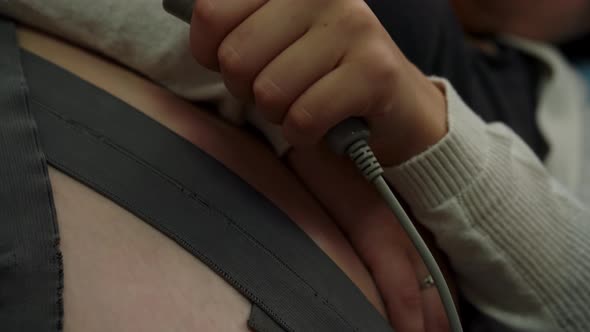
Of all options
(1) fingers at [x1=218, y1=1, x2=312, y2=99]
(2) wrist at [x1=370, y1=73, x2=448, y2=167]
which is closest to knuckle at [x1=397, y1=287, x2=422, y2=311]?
(2) wrist at [x1=370, y1=73, x2=448, y2=167]

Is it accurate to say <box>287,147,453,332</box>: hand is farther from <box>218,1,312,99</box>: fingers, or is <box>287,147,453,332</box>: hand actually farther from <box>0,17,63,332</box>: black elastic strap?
<box>0,17,63,332</box>: black elastic strap

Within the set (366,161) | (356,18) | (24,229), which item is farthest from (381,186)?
(24,229)

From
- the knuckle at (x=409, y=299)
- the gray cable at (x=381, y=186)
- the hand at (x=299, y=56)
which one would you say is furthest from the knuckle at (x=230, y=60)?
the knuckle at (x=409, y=299)

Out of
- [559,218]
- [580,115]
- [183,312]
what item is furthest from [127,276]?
[580,115]

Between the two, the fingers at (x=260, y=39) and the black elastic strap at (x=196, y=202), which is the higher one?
the fingers at (x=260, y=39)

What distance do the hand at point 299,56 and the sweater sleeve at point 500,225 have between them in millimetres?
102

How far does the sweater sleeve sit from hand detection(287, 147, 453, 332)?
3 centimetres

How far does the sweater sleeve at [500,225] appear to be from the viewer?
1.72ft

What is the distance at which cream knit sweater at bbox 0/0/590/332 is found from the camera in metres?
0.53

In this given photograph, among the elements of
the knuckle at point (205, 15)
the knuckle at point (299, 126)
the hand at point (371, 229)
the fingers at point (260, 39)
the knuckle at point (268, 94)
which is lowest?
the hand at point (371, 229)

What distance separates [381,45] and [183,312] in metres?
0.25

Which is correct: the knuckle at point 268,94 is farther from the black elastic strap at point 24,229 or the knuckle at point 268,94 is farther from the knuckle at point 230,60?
the black elastic strap at point 24,229

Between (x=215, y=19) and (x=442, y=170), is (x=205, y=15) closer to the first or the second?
Result: (x=215, y=19)

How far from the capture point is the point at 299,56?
445 millimetres
